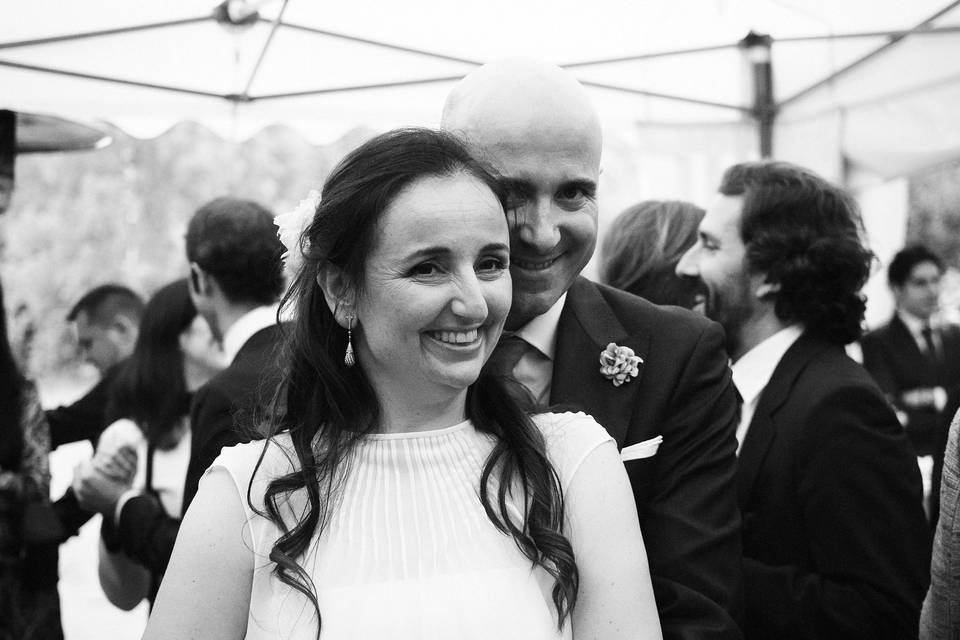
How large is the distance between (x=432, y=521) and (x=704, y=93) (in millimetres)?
5212

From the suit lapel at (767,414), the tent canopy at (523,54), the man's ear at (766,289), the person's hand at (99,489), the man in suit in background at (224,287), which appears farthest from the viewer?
the tent canopy at (523,54)

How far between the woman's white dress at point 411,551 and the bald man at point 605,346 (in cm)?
24

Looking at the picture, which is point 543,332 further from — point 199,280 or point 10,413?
point 10,413

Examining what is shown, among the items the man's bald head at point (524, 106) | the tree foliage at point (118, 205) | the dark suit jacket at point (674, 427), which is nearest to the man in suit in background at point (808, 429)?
the dark suit jacket at point (674, 427)

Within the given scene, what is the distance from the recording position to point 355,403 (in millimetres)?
2066

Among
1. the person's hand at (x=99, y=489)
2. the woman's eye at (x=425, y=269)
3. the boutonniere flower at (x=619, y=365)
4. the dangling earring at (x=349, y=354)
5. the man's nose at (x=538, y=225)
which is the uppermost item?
the man's nose at (x=538, y=225)

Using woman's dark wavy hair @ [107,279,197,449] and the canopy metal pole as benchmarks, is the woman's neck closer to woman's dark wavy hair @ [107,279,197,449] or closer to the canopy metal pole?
woman's dark wavy hair @ [107,279,197,449]

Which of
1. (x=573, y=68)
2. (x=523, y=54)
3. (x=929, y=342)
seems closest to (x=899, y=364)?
(x=929, y=342)

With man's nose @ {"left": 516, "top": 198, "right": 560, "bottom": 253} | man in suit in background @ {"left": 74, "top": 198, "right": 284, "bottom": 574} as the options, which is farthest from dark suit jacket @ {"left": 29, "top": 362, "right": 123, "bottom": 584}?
man's nose @ {"left": 516, "top": 198, "right": 560, "bottom": 253}

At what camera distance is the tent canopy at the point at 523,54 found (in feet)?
17.6

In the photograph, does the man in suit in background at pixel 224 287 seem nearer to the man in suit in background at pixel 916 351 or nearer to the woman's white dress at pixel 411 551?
the woman's white dress at pixel 411 551

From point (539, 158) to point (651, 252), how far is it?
1757mm

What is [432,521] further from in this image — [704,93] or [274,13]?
[704,93]

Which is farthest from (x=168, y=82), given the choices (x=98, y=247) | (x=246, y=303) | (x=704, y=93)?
(x=98, y=247)
